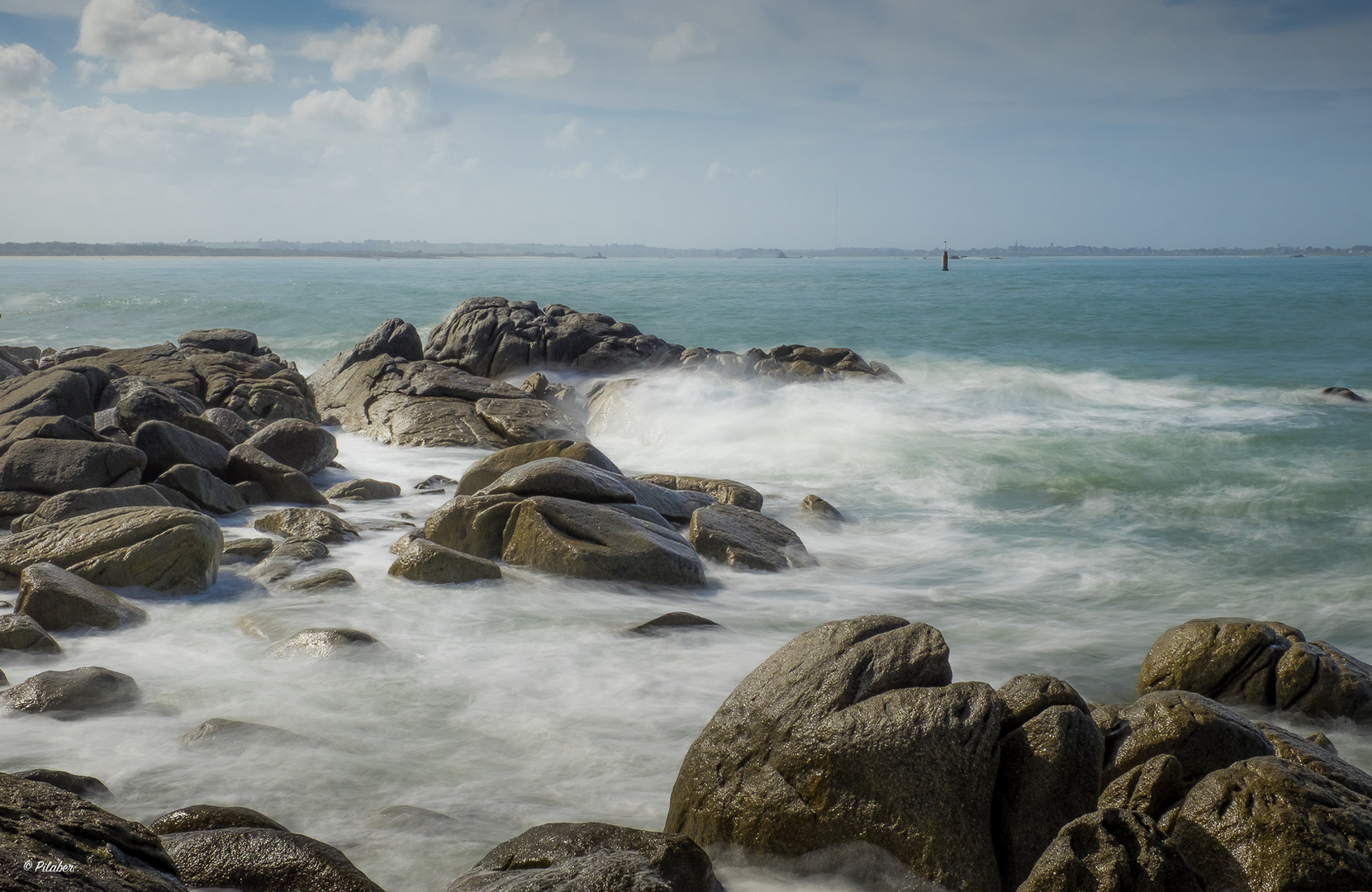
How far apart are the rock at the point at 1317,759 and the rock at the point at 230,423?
1217 cm

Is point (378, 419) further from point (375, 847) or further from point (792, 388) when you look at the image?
point (375, 847)

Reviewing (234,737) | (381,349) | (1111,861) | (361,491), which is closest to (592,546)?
(234,737)

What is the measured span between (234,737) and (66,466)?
5.43m

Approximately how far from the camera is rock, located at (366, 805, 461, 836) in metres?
4.34

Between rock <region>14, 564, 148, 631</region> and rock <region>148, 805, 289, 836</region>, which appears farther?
rock <region>14, 564, 148, 631</region>

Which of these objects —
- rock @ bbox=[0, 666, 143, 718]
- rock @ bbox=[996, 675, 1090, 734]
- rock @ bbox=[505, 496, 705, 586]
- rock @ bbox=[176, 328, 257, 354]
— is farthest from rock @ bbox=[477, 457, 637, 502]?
rock @ bbox=[176, 328, 257, 354]

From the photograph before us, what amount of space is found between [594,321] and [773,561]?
13.3 m

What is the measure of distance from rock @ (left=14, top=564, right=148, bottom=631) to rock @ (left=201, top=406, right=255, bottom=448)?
649cm

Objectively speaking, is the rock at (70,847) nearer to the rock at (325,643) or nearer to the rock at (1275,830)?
the rock at (325,643)

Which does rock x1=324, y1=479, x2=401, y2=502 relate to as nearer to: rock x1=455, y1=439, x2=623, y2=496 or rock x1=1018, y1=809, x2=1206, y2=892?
rock x1=455, y1=439, x2=623, y2=496

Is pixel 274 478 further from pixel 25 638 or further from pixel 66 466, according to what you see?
pixel 25 638

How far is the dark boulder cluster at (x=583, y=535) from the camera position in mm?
7973

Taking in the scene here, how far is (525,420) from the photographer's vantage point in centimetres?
1502

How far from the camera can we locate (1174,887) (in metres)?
3.21
